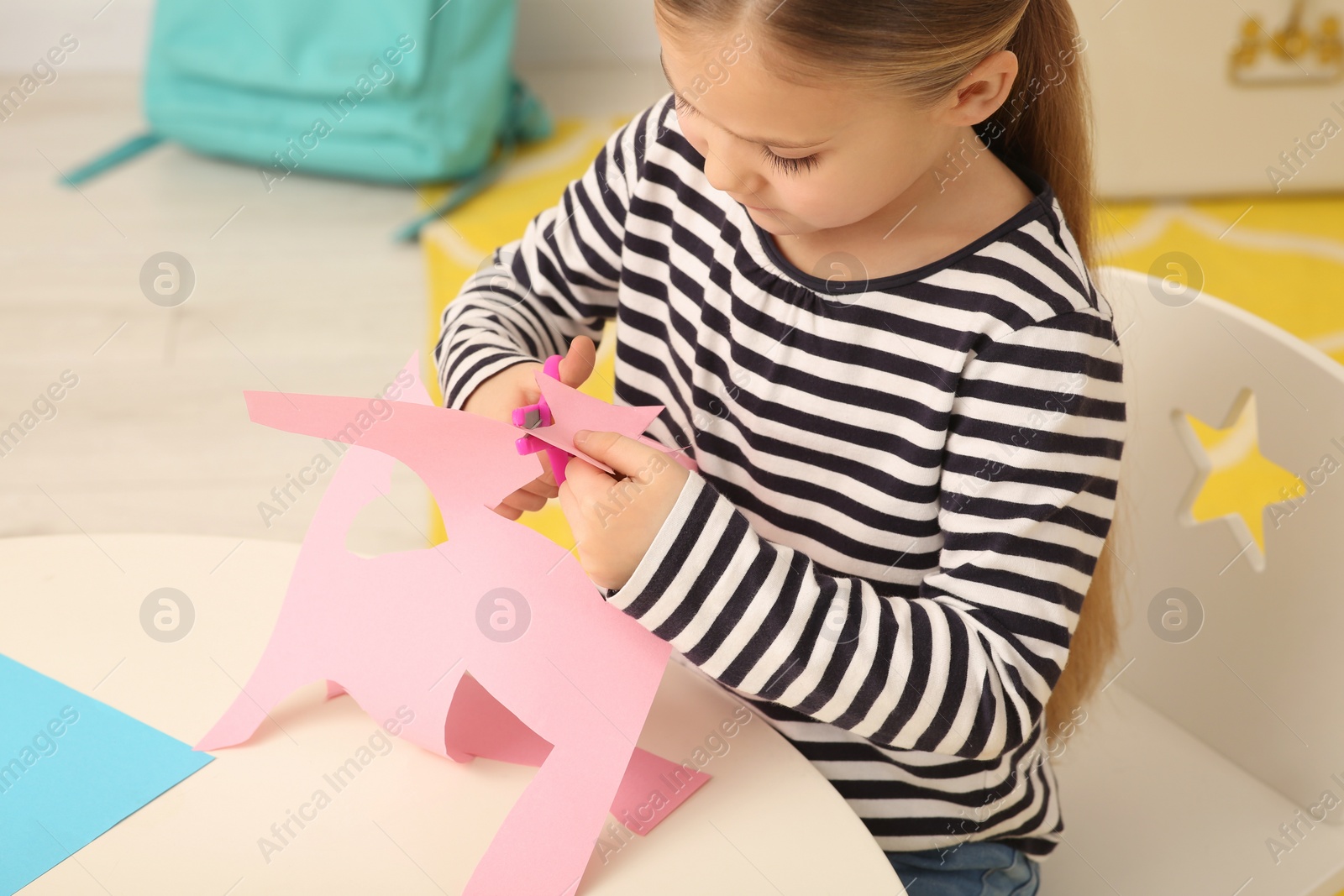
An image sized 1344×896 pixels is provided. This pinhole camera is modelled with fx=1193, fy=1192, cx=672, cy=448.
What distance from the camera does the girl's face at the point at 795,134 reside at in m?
0.56

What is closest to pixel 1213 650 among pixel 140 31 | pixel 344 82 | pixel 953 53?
pixel 953 53

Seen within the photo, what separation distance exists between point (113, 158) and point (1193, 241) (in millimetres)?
2003

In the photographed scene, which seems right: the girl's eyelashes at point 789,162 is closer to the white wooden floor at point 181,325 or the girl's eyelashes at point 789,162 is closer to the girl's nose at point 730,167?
the girl's nose at point 730,167

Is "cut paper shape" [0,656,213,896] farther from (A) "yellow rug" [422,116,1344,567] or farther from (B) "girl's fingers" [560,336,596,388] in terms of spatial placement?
(A) "yellow rug" [422,116,1344,567]

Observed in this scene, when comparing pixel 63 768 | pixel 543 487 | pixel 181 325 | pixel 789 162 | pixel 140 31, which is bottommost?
pixel 181 325

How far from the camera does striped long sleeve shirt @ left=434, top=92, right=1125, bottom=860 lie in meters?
0.58

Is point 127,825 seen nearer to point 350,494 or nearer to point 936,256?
point 350,494

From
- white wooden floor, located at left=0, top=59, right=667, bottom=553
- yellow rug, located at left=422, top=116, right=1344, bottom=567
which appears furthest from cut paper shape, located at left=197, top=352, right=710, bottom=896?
yellow rug, located at left=422, top=116, right=1344, bottom=567

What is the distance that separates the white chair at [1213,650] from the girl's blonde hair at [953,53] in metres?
0.11

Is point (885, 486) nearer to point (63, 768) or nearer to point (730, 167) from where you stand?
point (730, 167)

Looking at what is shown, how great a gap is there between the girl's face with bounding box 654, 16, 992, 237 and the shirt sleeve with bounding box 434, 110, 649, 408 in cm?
21

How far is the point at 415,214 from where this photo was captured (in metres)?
2.13

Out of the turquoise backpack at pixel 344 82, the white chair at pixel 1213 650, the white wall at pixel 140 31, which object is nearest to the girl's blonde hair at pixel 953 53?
the white chair at pixel 1213 650

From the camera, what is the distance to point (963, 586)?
0.62 m
